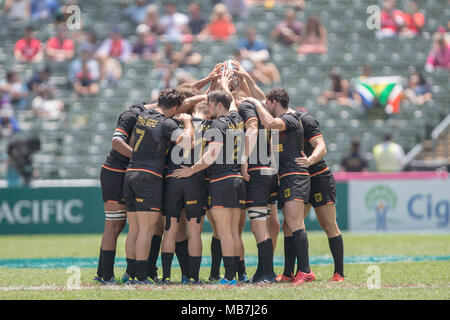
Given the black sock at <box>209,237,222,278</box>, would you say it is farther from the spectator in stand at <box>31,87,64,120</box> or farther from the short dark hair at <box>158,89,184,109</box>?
the spectator in stand at <box>31,87,64,120</box>

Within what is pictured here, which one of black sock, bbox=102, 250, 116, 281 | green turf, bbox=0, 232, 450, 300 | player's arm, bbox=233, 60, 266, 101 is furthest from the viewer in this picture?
player's arm, bbox=233, 60, 266, 101

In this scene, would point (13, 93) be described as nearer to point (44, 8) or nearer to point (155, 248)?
point (44, 8)

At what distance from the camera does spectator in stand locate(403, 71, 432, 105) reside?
19469mm

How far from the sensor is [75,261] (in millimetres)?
12625

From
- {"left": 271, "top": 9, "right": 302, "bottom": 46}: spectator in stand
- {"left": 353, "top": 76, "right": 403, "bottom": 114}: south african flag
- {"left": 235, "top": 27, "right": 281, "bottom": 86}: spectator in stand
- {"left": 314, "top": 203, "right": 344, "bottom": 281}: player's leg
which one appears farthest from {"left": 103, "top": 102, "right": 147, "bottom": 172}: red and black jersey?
{"left": 271, "top": 9, "right": 302, "bottom": 46}: spectator in stand

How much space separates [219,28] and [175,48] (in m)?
1.30

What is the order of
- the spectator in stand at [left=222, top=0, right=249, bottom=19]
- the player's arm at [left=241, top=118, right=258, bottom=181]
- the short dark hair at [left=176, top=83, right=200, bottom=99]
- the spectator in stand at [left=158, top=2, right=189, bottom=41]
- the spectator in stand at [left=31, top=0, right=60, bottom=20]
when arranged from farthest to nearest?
the spectator in stand at [left=31, top=0, right=60, bottom=20], the spectator in stand at [left=222, top=0, right=249, bottom=19], the spectator in stand at [left=158, top=2, right=189, bottom=41], the short dark hair at [left=176, top=83, right=200, bottom=99], the player's arm at [left=241, top=118, right=258, bottom=181]

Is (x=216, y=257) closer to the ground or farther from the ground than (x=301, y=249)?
closer to the ground

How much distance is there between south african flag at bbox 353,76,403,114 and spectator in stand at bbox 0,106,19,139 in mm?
8630

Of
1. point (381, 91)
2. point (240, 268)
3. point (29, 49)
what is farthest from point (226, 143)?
point (29, 49)

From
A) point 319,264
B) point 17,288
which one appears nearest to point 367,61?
point 319,264

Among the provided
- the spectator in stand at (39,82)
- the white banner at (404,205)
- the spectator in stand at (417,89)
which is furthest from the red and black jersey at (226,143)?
the spectator in stand at (39,82)

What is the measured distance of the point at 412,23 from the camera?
20.7 metres
